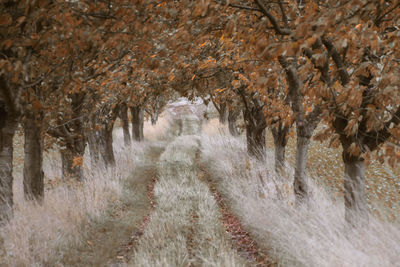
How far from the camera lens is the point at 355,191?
4.14 meters

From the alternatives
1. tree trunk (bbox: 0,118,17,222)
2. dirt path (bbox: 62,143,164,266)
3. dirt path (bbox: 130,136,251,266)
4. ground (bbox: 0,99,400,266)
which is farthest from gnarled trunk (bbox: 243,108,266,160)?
tree trunk (bbox: 0,118,17,222)

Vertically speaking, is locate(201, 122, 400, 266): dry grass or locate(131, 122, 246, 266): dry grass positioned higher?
locate(201, 122, 400, 266): dry grass

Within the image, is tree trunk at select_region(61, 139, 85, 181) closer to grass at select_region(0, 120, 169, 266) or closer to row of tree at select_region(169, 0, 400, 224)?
grass at select_region(0, 120, 169, 266)

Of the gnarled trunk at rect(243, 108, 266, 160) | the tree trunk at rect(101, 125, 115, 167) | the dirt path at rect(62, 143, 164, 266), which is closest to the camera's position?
the dirt path at rect(62, 143, 164, 266)

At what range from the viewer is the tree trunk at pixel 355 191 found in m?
4.13

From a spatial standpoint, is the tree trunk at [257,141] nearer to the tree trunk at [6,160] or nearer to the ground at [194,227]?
the ground at [194,227]

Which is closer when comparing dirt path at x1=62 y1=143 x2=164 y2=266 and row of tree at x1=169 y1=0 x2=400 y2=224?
row of tree at x1=169 y1=0 x2=400 y2=224

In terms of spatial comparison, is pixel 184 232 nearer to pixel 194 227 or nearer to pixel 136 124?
pixel 194 227

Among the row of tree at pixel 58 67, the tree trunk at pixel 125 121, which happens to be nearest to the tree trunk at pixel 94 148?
the row of tree at pixel 58 67

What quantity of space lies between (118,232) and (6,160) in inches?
106

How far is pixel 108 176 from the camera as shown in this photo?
9133mm

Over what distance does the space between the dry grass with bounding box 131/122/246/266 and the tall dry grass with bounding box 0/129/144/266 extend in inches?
51.9

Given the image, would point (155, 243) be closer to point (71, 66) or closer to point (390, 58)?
point (71, 66)

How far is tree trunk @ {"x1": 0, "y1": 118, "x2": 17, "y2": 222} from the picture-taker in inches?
181
